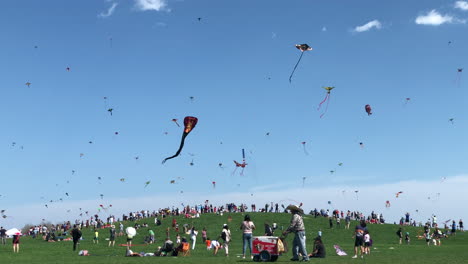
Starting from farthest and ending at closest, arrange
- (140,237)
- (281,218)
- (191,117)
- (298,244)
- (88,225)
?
(88,225)
(281,218)
(140,237)
(191,117)
(298,244)

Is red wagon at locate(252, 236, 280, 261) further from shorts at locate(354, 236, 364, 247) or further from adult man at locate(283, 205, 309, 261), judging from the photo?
shorts at locate(354, 236, 364, 247)

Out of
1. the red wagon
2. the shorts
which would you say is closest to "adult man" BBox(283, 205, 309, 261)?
the red wagon

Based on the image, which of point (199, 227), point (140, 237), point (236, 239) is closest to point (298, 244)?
point (236, 239)

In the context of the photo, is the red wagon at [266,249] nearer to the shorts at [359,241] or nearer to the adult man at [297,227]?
the adult man at [297,227]

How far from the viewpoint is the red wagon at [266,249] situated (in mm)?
16750

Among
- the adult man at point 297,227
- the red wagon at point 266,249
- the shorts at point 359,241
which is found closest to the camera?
the adult man at point 297,227

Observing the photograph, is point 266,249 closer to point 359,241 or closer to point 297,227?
point 297,227

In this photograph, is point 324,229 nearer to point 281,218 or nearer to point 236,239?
point 281,218

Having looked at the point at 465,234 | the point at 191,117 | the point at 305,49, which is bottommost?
the point at 465,234

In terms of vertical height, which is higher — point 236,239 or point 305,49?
point 305,49

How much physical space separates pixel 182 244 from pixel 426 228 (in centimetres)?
2878

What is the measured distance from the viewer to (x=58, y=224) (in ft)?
229

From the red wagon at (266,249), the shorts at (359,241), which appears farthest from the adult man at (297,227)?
the shorts at (359,241)

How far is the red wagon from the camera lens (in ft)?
55.0
